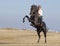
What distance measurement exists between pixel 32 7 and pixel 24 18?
49.9 inches

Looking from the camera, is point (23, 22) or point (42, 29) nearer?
point (23, 22)

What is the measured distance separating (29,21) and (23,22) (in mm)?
682

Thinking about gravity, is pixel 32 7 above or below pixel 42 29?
above

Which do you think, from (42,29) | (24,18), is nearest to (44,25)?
(42,29)

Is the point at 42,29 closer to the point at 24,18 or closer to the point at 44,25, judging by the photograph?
the point at 44,25

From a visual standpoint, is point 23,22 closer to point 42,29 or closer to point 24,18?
point 24,18

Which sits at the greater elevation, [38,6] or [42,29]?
[38,6]

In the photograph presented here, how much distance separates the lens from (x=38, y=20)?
31.7m

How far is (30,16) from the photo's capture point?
31.3m

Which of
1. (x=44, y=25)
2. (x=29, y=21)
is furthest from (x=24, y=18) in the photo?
(x=44, y=25)

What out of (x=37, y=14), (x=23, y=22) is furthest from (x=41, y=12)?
(x=23, y=22)

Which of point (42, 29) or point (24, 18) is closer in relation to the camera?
point (24, 18)

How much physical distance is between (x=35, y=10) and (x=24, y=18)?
4.44 feet

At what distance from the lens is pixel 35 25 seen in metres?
31.1
